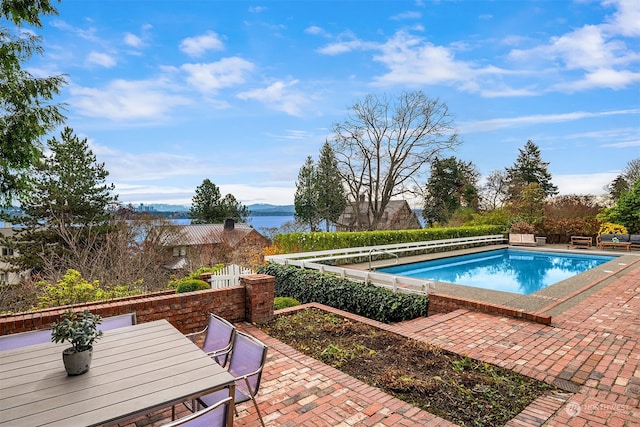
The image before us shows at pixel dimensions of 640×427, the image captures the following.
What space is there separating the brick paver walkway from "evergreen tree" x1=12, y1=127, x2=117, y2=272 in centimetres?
1862

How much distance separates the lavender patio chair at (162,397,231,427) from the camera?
5.98 ft

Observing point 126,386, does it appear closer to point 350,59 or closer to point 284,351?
point 284,351

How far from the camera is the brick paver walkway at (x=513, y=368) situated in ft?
9.32

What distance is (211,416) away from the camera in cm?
194

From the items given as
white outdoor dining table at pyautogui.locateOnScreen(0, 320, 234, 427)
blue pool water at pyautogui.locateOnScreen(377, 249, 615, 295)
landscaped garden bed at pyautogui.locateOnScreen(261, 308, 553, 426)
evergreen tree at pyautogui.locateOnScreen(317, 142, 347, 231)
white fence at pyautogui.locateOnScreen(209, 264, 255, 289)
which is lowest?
blue pool water at pyautogui.locateOnScreen(377, 249, 615, 295)

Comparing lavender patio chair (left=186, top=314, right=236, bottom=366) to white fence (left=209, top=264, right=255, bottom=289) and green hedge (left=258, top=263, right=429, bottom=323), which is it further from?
white fence (left=209, top=264, right=255, bottom=289)

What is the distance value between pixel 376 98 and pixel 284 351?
19825mm

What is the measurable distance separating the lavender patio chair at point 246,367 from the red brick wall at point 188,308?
2354 mm

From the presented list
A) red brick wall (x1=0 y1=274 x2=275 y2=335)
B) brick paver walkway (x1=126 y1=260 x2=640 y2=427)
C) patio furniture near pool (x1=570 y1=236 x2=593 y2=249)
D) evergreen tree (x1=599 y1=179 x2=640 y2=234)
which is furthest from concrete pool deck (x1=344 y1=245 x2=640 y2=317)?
evergreen tree (x1=599 y1=179 x2=640 y2=234)

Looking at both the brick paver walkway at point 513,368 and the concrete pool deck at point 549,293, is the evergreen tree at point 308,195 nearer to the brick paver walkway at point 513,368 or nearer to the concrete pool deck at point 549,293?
the concrete pool deck at point 549,293

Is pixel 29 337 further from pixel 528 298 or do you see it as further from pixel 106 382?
pixel 528 298

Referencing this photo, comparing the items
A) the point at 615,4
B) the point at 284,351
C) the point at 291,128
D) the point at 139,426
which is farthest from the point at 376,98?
the point at 139,426

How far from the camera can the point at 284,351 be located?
4.27 metres

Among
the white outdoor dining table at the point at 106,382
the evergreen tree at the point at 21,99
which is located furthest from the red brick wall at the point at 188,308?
the evergreen tree at the point at 21,99
